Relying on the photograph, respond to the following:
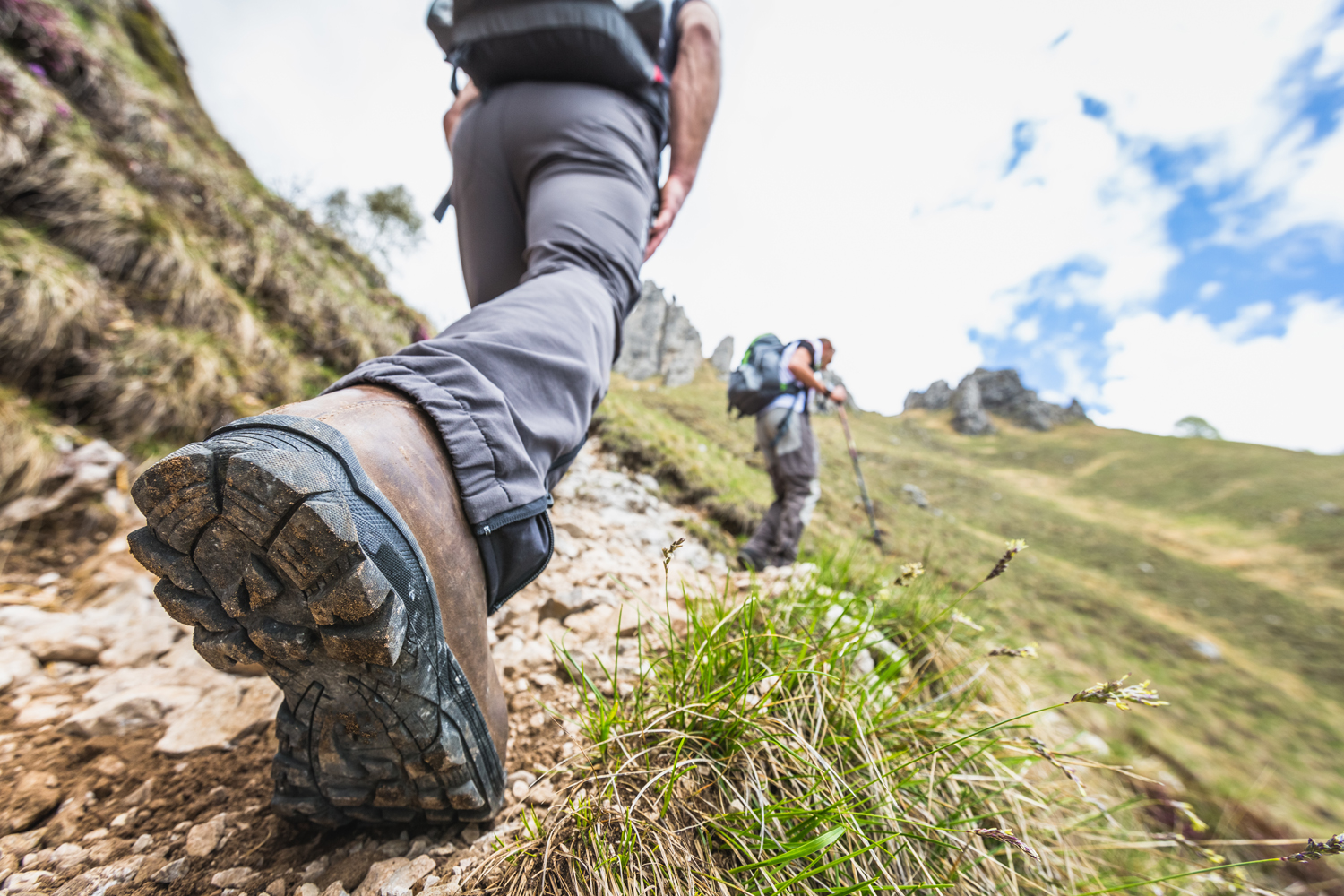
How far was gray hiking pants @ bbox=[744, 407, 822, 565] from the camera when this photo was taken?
3.81 m

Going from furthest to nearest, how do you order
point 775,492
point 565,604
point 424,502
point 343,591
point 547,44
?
A: point 775,492, point 565,604, point 547,44, point 424,502, point 343,591

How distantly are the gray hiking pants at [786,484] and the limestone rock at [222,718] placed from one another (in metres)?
2.98

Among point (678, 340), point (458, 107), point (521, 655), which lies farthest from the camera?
point (678, 340)

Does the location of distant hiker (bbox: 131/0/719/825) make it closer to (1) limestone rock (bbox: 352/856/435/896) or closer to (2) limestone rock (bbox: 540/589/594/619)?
(1) limestone rock (bbox: 352/856/435/896)

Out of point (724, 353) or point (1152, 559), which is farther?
point (724, 353)

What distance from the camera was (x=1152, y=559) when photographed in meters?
12.7

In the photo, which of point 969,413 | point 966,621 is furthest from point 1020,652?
point 969,413

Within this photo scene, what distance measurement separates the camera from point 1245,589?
37.5 feet

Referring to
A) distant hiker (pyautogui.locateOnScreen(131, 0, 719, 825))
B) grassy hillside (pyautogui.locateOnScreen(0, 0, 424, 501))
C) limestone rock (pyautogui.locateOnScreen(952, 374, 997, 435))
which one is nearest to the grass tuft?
distant hiker (pyautogui.locateOnScreen(131, 0, 719, 825))

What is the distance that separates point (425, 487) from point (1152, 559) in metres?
18.3

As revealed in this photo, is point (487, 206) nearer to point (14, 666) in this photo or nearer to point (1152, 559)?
point (14, 666)

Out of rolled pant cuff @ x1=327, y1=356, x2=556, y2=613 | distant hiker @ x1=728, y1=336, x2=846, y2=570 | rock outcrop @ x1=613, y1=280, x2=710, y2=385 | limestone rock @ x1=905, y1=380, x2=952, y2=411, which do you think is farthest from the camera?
limestone rock @ x1=905, y1=380, x2=952, y2=411

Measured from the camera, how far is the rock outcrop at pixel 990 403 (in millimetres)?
31312

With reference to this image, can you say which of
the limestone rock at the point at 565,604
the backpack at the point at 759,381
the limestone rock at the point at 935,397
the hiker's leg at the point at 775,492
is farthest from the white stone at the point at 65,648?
the limestone rock at the point at 935,397
